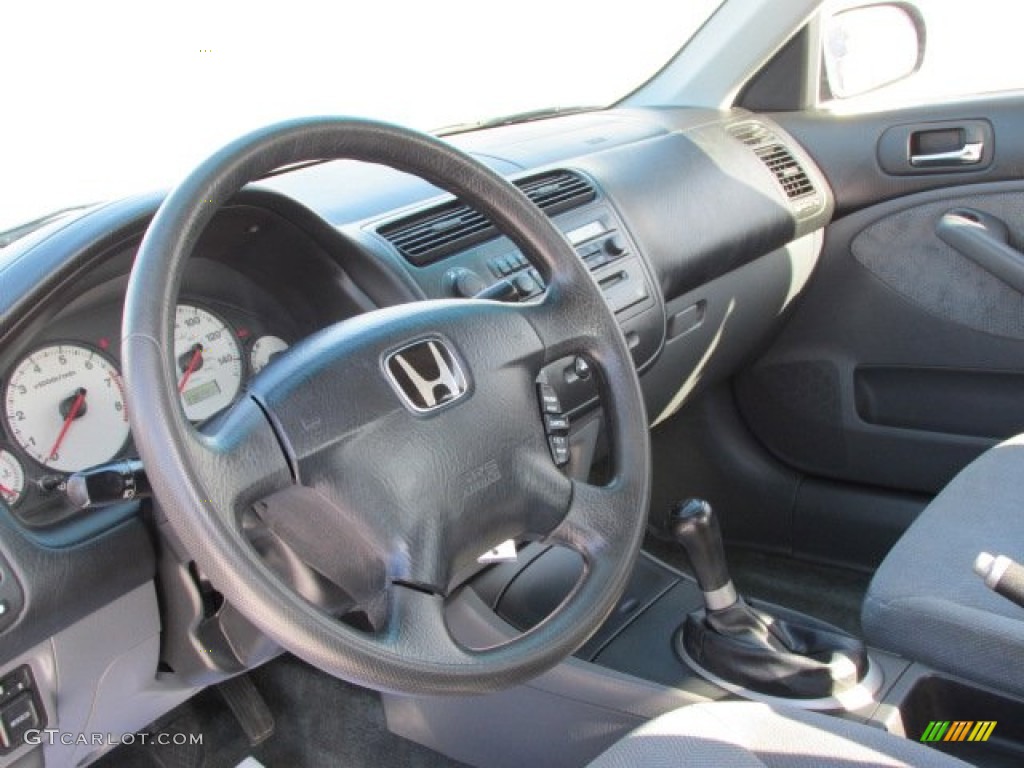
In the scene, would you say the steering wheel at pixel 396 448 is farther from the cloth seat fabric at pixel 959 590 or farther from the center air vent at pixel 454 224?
the cloth seat fabric at pixel 959 590

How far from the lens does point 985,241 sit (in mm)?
2301

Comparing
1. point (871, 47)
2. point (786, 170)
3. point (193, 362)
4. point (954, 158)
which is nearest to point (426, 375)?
point (193, 362)

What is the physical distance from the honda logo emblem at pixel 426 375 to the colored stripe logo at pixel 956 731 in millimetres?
879

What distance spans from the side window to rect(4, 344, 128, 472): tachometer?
1822 mm

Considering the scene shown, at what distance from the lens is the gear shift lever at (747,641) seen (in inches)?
60.7

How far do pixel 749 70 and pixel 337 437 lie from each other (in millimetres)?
1774

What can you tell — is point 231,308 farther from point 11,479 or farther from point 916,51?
point 916,51

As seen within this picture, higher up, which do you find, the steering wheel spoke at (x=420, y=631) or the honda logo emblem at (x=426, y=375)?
the honda logo emblem at (x=426, y=375)

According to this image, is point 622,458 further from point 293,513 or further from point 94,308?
point 94,308

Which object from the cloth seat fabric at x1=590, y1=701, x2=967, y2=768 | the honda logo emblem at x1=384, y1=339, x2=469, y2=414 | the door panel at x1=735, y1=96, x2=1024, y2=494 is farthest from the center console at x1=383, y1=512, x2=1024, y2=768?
the door panel at x1=735, y1=96, x2=1024, y2=494

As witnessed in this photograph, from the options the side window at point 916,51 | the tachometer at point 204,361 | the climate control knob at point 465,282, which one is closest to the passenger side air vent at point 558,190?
the climate control knob at point 465,282

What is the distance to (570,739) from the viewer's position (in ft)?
5.28

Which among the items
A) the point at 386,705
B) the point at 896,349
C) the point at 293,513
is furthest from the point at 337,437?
the point at 896,349

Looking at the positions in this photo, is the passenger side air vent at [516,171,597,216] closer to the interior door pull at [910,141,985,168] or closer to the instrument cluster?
the instrument cluster
